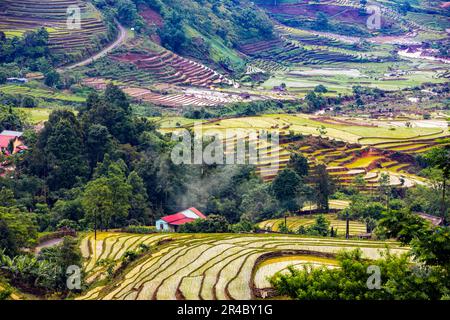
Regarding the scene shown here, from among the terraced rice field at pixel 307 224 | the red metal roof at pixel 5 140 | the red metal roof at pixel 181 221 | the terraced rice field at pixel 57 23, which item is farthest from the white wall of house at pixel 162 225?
the terraced rice field at pixel 57 23

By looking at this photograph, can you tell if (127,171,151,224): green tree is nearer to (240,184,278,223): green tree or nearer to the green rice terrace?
the green rice terrace

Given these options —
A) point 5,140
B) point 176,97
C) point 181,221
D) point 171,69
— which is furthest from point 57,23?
point 181,221

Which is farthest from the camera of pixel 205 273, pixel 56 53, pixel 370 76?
pixel 370 76

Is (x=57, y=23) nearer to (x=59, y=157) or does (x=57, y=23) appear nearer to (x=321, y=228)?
(x=59, y=157)

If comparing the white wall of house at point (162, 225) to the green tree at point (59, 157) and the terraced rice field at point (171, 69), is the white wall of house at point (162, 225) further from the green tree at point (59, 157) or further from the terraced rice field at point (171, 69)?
the terraced rice field at point (171, 69)

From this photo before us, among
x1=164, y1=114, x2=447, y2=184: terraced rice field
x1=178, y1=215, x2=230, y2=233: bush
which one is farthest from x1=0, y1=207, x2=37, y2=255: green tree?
x1=164, y1=114, x2=447, y2=184: terraced rice field
